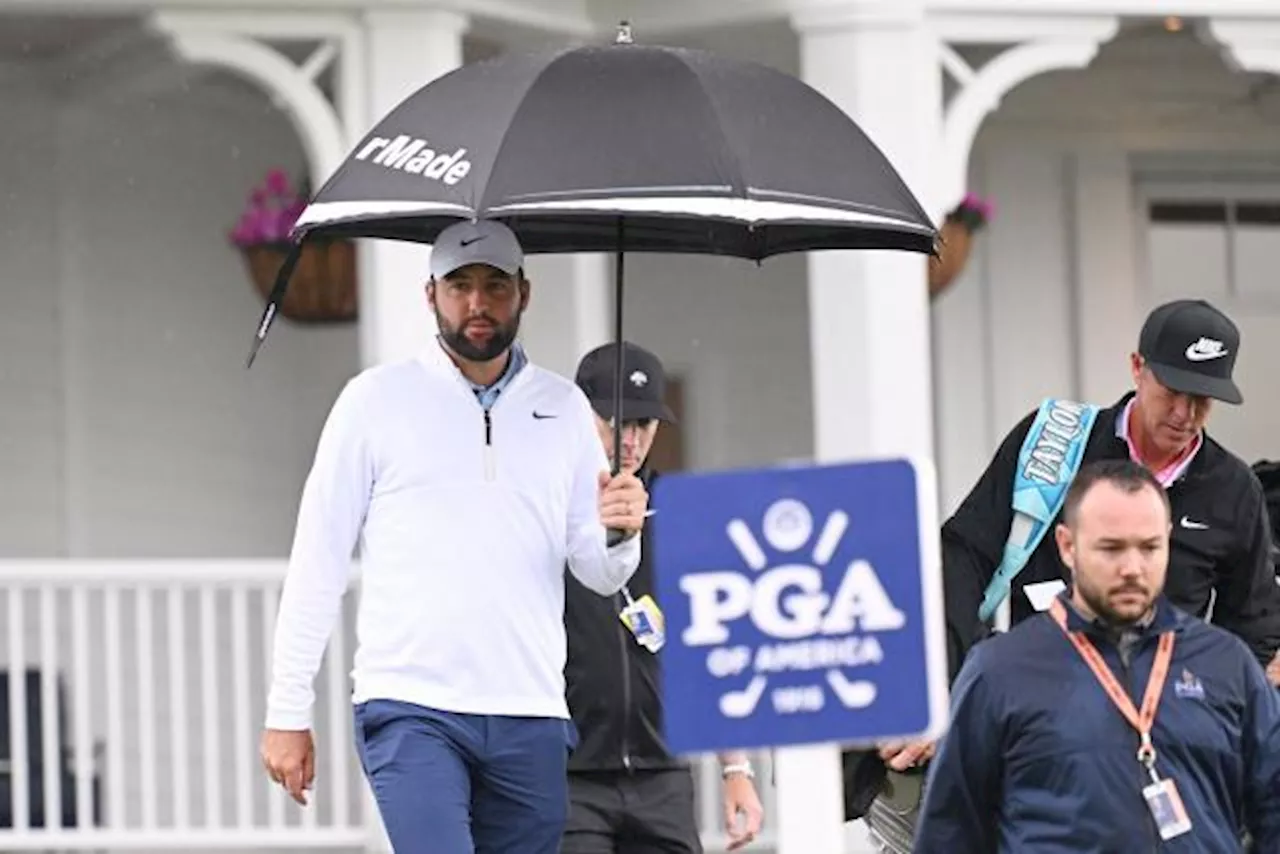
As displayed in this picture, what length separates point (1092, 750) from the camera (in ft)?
20.4

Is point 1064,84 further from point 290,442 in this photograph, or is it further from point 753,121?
point 753,121

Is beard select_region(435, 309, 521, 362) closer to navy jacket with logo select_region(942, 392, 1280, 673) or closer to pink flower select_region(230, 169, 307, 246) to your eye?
navy jacket with logo select_region(942, 392, 1280, 673)

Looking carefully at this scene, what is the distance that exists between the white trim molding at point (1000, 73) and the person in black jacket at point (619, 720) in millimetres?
4278

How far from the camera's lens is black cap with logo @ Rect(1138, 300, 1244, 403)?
729 cm

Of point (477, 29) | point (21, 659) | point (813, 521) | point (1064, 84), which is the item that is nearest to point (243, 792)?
point (21, 659)

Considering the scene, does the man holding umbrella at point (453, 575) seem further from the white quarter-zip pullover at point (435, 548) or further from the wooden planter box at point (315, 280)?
the wooden planter box at point (315, 280)

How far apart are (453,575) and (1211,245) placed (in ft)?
30.6

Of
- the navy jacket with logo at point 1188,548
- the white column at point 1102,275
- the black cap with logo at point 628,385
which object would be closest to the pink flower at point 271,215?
the white column at point 1102,275

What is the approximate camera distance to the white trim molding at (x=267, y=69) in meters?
12.0

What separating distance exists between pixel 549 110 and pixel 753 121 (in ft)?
1.41

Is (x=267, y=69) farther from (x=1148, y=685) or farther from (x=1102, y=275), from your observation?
(x=1148, y=685)

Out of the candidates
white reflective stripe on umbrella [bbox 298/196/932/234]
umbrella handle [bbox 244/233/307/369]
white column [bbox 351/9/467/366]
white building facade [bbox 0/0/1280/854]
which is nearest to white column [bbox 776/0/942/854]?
white building facade [bbox 0/0/1280/854]

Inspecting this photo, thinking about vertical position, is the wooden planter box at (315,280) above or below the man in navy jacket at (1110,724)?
above

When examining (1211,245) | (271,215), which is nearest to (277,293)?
(271,215)
